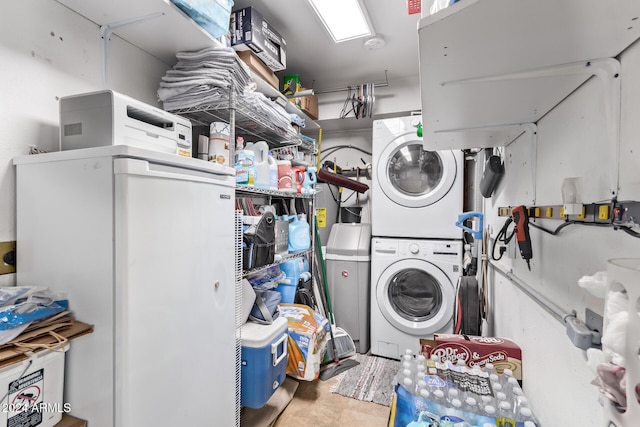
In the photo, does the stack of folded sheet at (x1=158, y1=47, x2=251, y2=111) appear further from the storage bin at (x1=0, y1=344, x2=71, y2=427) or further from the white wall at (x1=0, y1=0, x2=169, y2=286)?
the storage bin at (x1=0, y1=344, x2=71, y2=427)

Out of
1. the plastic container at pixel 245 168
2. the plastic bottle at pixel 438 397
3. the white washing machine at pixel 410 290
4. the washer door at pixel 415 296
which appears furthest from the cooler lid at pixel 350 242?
the plastic bottle at pixel 438 397

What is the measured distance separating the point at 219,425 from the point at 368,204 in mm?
2356

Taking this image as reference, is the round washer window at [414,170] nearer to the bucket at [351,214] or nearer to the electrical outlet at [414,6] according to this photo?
the bucket at [351,214]

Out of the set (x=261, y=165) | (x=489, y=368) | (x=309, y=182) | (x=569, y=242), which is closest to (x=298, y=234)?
(x=309, y=182)

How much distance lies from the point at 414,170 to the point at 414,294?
42.1 inches

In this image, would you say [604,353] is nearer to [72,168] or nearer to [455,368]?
[455,368]

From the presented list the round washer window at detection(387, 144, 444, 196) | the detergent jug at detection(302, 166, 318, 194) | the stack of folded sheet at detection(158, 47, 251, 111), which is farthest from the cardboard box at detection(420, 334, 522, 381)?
the stack of folded sheet at detection(158, 47, 251, 111)

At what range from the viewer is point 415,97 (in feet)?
8.93

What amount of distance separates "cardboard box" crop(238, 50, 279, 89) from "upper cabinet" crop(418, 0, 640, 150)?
1.26m

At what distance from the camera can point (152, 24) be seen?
1241mm

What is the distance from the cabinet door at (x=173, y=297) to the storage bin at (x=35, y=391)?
0.20 meters

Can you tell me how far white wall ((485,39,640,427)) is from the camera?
546 millimetres

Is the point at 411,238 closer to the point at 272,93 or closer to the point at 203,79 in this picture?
the point at 272,93

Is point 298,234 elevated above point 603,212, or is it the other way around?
point 603,212
